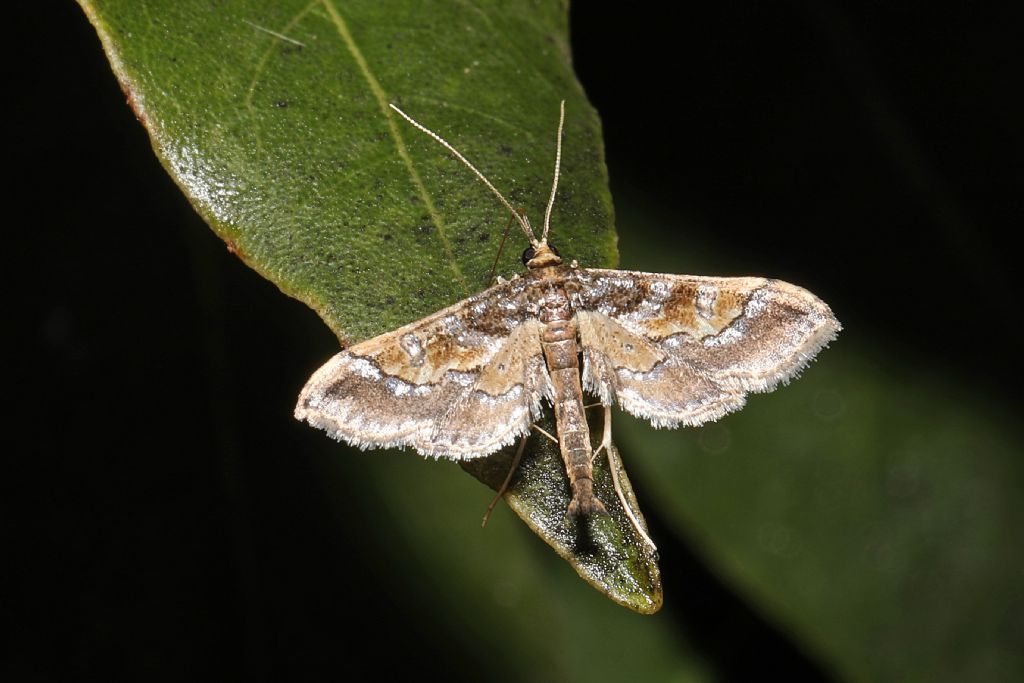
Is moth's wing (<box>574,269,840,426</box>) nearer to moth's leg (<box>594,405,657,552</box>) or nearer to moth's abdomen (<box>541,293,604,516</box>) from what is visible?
moth's abdomen (<box>541,293,604,516</box>)

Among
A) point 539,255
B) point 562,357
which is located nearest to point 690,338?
point 562,357

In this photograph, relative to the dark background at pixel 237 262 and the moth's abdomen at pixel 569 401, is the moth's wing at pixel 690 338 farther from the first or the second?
the dark background at pixel 237 262

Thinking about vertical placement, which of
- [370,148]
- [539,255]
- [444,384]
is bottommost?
[444,384]

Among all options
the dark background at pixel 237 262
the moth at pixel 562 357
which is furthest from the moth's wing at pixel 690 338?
the dark background at pixel 237 262

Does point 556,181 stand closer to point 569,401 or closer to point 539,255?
point 539,255

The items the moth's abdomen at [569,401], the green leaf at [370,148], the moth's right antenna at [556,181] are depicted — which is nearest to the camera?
the green leaf at [370,148]

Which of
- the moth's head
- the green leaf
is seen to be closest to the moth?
the moth's head
